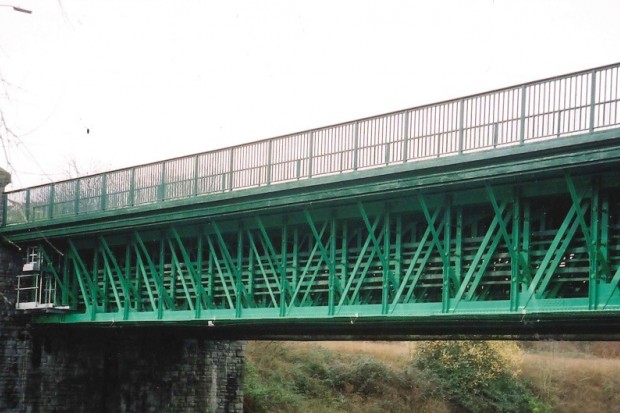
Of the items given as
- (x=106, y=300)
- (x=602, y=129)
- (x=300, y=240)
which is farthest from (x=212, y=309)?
(x=602, y=129)

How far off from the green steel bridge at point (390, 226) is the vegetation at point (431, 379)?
17295 millimetres

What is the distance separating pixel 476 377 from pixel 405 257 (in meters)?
28.0

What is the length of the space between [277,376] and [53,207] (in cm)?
1761

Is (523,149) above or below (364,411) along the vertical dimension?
above

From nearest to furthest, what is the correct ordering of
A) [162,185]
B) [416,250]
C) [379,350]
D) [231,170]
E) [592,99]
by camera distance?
[592,99] < [416,250] < [231,170] < [162,185] < [379,350]

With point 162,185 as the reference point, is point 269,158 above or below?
above

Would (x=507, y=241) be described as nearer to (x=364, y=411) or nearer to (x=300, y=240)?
(x=300, y=240)

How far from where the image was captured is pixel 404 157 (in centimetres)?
2011

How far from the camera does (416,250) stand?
2050 cm

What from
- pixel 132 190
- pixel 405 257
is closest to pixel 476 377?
pixel 132 190

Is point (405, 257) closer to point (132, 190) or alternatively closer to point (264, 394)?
point (132, 190)

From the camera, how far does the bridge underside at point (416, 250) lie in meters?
17.3

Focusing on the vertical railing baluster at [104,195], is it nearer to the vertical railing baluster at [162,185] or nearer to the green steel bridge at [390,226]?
the green steel bridge at [390,226]

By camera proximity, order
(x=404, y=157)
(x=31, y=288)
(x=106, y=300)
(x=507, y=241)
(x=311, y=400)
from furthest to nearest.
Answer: (x=311, y=400) → (x=31, y=288) → (x=106, y=300) → (x=404, y=157) → (x=507, y=241)
